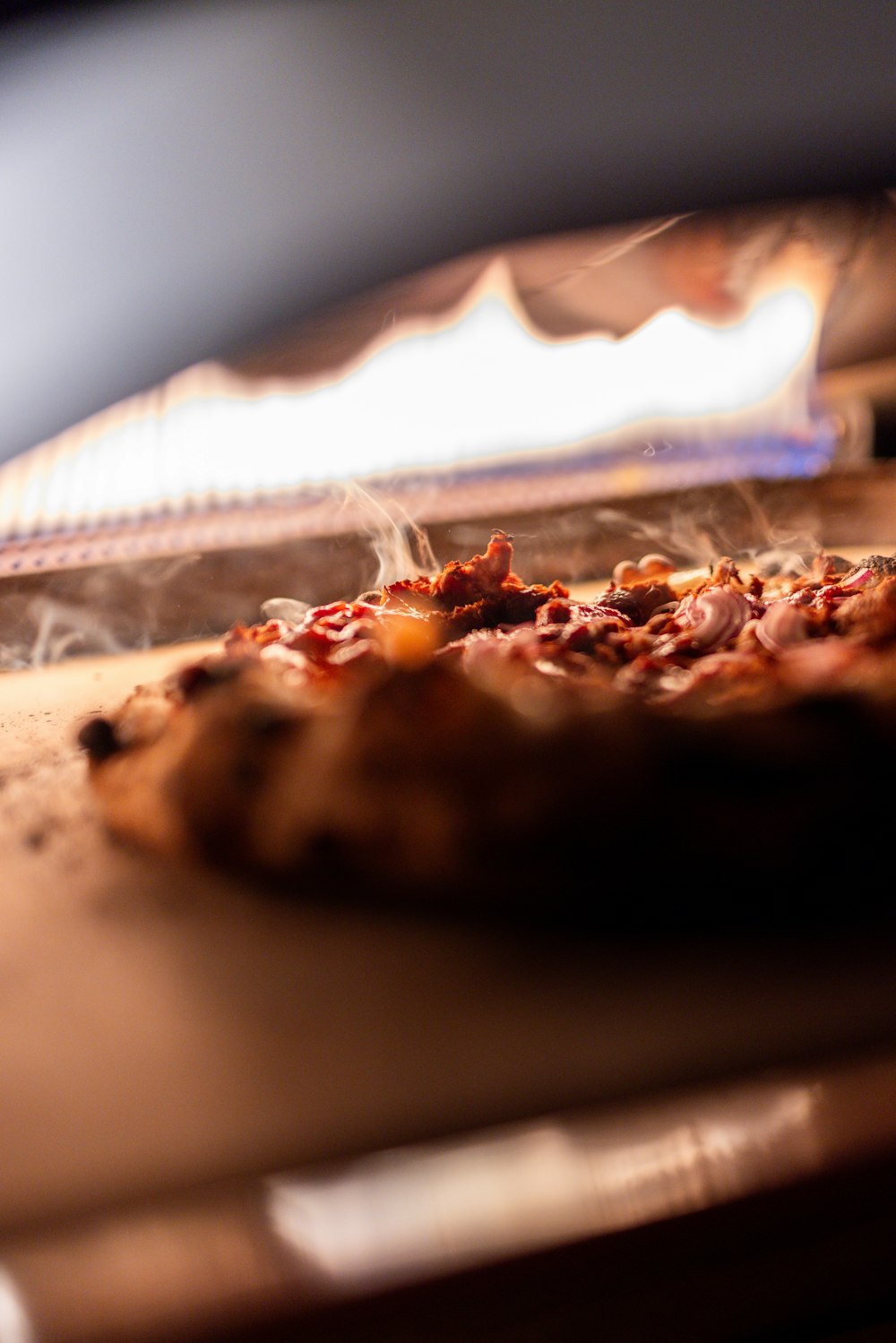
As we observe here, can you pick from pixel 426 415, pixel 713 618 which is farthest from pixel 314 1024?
pixel 426 415

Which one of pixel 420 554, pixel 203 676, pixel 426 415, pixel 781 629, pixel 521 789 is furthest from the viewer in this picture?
pixel 426 415

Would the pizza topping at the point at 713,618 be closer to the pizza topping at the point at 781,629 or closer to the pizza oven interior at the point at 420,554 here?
the pizza topping at the point at 781,629

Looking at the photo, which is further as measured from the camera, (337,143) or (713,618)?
(337,143)

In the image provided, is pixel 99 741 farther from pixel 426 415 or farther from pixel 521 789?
pixel 426 415

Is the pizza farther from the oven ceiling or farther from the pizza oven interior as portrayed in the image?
the oven ceiling

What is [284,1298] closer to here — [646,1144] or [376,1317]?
[376,1317]

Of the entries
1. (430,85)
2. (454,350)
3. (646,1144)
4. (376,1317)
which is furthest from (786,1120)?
(430,85)

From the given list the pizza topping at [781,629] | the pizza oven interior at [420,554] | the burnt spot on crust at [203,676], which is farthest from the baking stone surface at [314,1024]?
→ the pizza topping at [781,629]
